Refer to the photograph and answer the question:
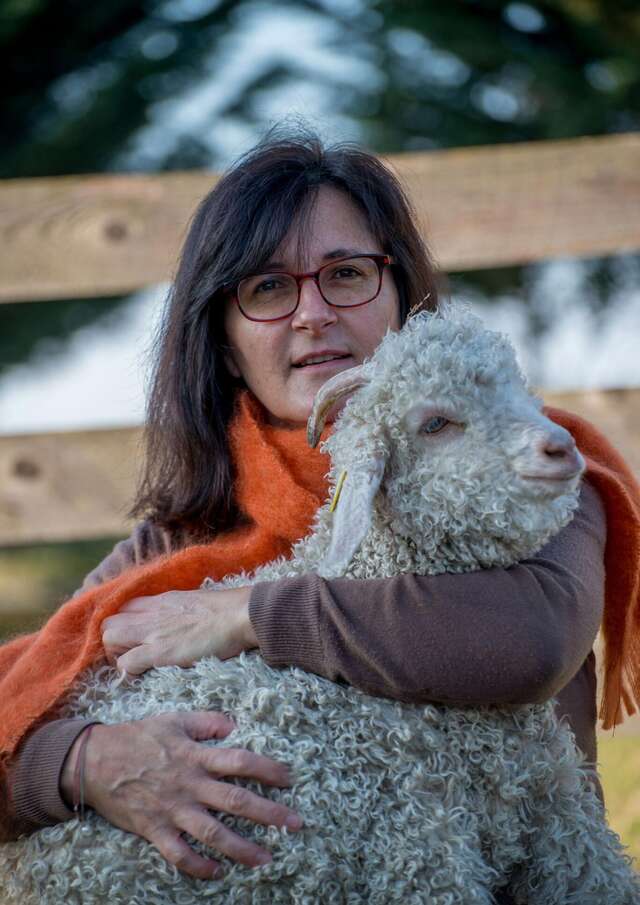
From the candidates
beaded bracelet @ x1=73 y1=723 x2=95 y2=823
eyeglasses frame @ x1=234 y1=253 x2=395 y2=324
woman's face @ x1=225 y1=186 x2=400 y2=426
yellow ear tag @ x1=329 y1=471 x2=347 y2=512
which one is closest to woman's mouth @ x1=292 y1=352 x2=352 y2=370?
woman's face @ x1=225 y1=186 x2=400 y2=426

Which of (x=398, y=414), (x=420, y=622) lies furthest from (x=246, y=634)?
(x=398, y=414)

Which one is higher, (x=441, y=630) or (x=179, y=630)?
(x=441, y=630)

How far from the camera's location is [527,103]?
212 inches

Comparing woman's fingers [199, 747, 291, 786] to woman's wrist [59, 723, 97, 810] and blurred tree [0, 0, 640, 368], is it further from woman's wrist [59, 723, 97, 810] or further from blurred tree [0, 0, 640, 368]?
blurred tree [0, 0, 640, 368]

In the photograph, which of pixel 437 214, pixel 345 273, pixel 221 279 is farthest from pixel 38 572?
pixel 345 273

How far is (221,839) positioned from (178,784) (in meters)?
0.13

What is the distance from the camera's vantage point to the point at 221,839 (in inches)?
73.4

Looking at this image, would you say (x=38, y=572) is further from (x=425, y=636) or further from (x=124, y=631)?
(x=425, y=636)

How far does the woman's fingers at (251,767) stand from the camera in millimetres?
1882

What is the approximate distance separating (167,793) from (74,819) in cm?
18

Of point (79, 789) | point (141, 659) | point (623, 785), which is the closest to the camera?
point (79, 789)

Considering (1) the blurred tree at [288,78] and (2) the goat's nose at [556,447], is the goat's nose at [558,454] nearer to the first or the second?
(2) the goat's nose at [556,447]

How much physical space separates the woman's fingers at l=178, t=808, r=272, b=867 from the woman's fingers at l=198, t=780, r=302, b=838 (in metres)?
0.03

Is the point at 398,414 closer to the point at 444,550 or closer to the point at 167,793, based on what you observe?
the point at 444,550
